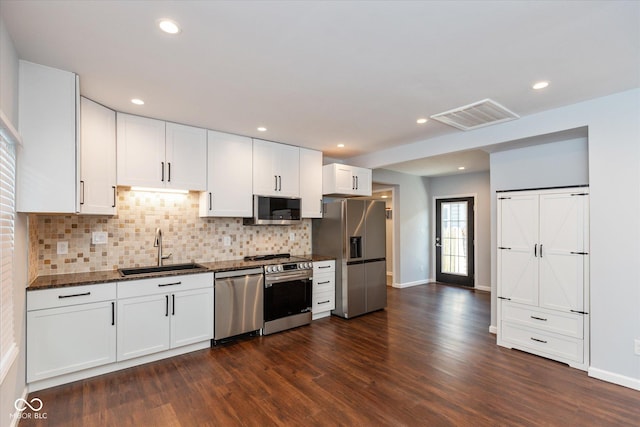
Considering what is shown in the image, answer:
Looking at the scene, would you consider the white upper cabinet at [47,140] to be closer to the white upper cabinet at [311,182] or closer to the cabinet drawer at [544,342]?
the white upper cabinet at [311,182]

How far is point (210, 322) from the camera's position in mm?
3473

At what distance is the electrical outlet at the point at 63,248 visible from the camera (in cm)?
305

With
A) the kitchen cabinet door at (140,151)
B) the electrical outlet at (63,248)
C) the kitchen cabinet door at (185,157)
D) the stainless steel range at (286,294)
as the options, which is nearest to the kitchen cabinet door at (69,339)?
the electrical outlet at (63,248)

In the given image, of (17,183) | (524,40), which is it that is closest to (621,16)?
(524,40)

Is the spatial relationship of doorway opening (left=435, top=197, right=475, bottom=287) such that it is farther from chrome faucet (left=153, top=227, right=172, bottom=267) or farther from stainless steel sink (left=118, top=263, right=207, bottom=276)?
chrome faucet (left=153, top=227, right=172, bottom=267)

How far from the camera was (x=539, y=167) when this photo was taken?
367 centimetres

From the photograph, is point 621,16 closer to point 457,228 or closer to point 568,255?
point 568,255

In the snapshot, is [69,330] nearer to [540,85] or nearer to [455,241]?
[540,85]

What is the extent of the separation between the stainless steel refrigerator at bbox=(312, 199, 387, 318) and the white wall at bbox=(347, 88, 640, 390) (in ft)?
8.69

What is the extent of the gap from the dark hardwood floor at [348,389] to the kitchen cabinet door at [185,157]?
76.0 inches

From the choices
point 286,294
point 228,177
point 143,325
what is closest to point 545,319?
point 286,294

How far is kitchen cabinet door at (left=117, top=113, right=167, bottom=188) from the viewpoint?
321cm

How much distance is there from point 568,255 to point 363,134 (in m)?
2.61

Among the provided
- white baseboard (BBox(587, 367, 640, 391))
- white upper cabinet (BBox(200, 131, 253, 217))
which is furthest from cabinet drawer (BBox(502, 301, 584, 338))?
white upper cabinet (BBox(200, 131, 253, 217))
